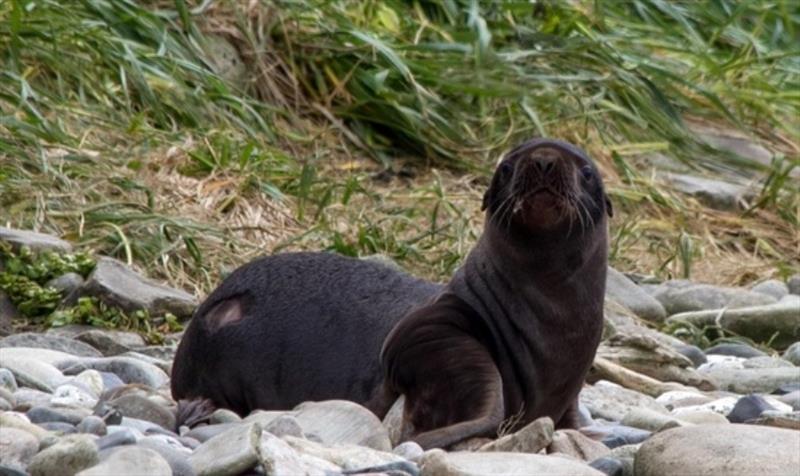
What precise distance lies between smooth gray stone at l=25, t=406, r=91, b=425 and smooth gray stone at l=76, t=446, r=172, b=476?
821mm

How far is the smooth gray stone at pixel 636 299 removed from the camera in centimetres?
809

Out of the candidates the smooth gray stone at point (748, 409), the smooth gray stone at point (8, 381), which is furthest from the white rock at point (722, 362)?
the smooth gray stone at point (8, 381)

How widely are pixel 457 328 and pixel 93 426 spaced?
1.24 m

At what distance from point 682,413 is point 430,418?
0.99 meters

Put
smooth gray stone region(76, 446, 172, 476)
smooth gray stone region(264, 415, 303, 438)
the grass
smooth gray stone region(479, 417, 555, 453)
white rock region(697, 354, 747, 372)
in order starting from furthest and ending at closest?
the grass
white rock region(697, 354, 747, 372)
smooth gray stone region(479, 417, 555, 453)
smooth gray stone region(264, 415, 303, 438)
smooth gray stone region(76, 446, 172, 476)

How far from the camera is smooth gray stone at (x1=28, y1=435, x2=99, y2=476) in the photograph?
369 cm

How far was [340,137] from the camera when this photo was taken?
1018 cm

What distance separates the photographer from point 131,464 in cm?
357

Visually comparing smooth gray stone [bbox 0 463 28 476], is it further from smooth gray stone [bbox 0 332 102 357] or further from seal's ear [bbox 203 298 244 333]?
smooth gray stone [bbox 0 332 102 357]

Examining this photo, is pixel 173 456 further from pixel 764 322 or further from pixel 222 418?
pixel 764 322

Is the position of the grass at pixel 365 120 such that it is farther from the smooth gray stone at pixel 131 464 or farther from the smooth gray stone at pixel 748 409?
the smooth gray stone at pixel 131 464

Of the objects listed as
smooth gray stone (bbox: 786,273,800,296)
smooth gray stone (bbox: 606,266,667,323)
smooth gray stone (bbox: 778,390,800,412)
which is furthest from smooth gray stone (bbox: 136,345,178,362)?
smooth gray stone (bbox: 786,273,800,296)

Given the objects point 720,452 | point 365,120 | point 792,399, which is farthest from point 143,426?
point 365,120

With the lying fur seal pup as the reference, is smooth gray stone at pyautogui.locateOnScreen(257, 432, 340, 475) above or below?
above
